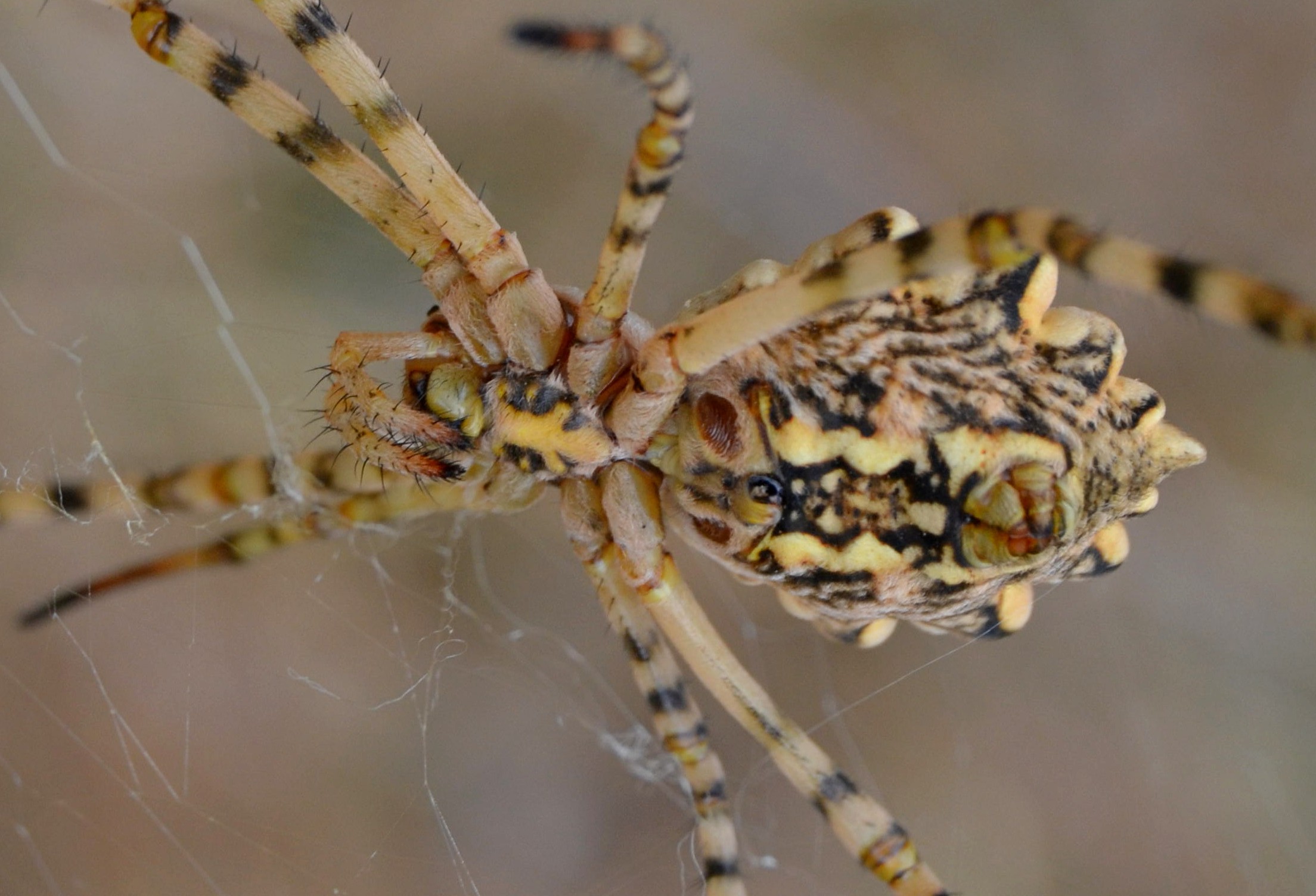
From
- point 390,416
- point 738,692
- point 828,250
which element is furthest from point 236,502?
point 828,250

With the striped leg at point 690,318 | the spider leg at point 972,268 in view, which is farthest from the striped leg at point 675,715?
the spider leg at point 972,268

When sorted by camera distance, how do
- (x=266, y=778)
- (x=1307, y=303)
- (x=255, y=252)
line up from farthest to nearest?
(x=255, y=252) → (x=266, y=778) → (x=1307, y=303)

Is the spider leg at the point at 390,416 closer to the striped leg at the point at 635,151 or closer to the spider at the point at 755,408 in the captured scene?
the spider at the point at 755,408

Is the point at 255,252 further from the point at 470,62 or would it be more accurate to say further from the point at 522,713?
the point at 522,713

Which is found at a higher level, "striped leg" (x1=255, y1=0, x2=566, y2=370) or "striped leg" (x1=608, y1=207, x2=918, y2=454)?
"striped leg" (x1=255, y1=0, x2=566, y2=370)

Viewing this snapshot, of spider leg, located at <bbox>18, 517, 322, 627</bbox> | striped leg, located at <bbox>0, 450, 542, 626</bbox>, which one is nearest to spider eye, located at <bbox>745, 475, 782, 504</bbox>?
striped leg, located at <bbox>0, 450, 542, 626</bbox>

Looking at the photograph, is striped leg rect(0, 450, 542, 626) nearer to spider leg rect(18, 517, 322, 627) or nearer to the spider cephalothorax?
spider leg rect(18, 517, 322, 627)

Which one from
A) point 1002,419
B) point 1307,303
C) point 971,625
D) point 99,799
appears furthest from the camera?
point 99,799

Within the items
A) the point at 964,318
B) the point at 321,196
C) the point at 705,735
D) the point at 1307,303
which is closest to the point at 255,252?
the point at 321,196
